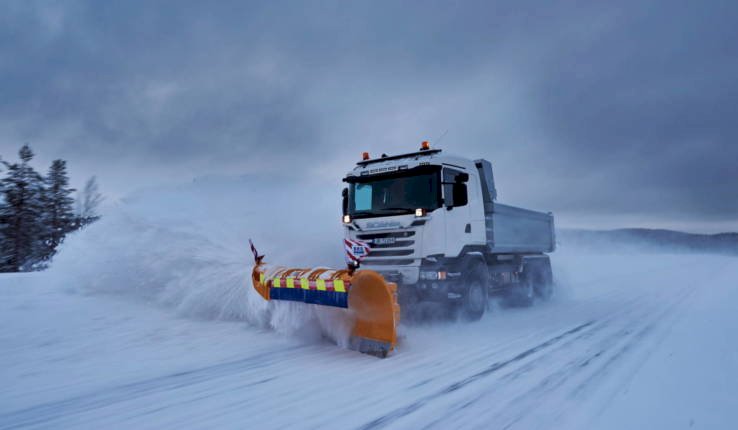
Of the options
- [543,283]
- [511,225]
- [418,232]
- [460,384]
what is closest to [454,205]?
[418,232]

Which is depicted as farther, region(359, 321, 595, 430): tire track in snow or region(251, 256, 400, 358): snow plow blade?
region(251, 256, 400, 358): snow plow blade

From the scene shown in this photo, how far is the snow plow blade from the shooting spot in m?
5.47

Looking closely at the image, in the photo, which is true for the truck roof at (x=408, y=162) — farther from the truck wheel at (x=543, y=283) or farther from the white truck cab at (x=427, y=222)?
the truck wheel at (x=543, y=283)

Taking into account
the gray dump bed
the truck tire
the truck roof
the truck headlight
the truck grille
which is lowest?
the truck tire

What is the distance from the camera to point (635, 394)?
13.0ft

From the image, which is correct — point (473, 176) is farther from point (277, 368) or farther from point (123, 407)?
point (123, 407)

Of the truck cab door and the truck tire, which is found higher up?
the truck cab door

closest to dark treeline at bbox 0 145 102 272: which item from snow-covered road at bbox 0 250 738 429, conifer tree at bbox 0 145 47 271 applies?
conifer tree at bbox 0 145 47 271

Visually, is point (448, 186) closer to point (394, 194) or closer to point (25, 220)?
point (394, 194)

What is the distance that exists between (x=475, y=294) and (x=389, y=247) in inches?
82.0

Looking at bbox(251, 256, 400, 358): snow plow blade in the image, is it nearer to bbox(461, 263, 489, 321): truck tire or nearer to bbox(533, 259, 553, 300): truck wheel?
bbox(461, 263, 489, 321): truck tire

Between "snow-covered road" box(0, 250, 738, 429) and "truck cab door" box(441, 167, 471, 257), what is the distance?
1.52 metres

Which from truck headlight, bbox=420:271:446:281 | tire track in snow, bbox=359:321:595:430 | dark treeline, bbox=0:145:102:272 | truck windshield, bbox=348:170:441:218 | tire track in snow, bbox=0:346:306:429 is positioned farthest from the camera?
dark treeline, bbox=0:145:102:272

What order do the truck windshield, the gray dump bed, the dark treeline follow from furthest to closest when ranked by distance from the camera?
the dark treeline → the gray dump bed → the truck windshield
